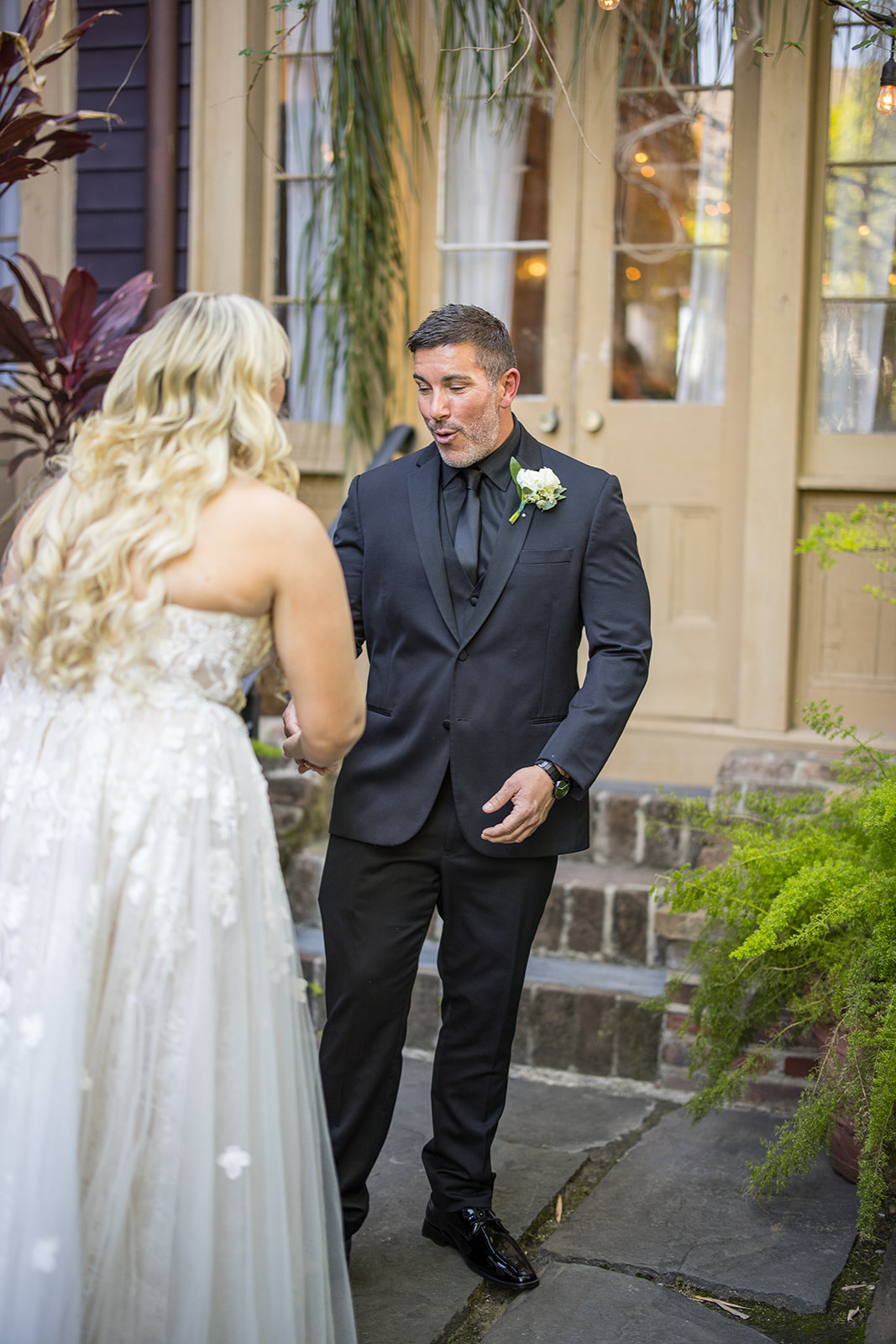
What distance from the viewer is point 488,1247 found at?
2.58m

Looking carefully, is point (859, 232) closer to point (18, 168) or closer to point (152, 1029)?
point (18, 168)

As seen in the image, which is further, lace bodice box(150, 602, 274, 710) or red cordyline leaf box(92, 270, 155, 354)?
red cordyline leaf box(92, 270, 155, 354)

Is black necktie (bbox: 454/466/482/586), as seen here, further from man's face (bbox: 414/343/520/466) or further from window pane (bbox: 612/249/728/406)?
window pane (bbox: 612/249/728/406)

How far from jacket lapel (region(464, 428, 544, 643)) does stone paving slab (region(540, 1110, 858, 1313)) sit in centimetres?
137

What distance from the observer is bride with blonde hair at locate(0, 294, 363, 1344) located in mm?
1754

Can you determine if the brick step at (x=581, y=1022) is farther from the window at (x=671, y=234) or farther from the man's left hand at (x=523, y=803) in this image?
the window at (x=671, y=234)

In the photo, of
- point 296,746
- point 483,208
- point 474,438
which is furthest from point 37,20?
point 296,746

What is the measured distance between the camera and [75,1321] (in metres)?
1.71

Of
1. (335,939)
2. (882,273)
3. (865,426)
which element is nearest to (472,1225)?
(335,939)

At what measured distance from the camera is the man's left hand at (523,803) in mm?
2389

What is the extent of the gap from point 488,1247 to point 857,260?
3519 millimetres

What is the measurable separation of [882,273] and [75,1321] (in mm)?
4109

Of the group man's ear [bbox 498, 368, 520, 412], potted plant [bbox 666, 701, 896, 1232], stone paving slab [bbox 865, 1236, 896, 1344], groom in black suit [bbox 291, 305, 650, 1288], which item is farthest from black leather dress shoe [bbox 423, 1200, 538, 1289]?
man's ear [bbox 498, 368, 520, 412]

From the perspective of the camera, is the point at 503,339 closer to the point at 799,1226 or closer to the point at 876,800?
the point at 876,800
